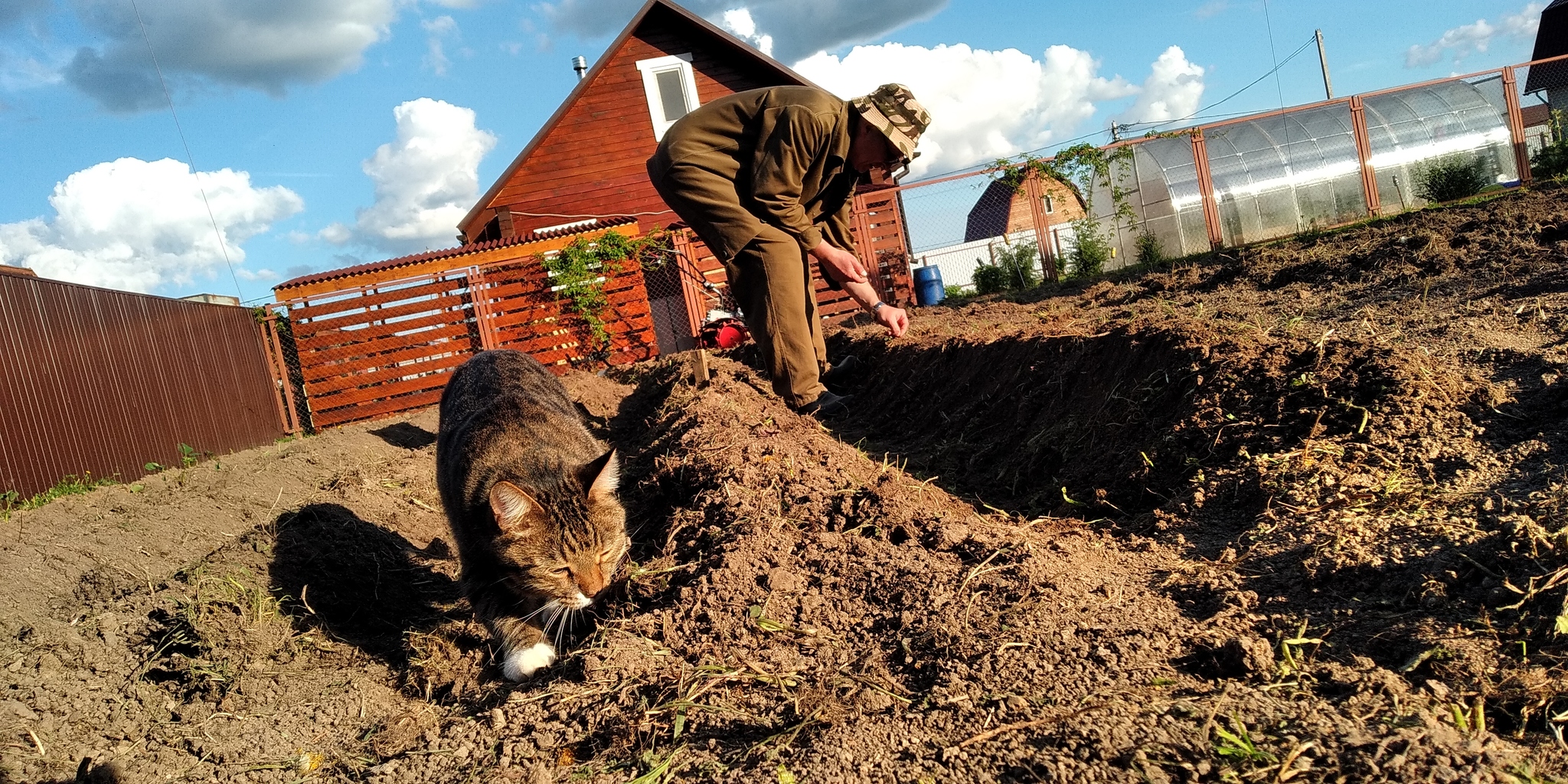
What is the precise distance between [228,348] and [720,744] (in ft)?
40.8

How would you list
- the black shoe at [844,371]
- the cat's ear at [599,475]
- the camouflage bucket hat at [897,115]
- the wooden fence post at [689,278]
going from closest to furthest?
1. the cat's ear at [599,475]
2. the camouflage bucket hat at [897,115]
3. the black shoe at [844,371]
4. the wooden fence post at [689,278]

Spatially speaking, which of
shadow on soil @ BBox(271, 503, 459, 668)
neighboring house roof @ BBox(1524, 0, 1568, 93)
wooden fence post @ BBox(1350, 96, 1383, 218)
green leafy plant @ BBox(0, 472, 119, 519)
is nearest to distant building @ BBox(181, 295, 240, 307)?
green leafy plant @ BBox(0, 472, 119, 519)

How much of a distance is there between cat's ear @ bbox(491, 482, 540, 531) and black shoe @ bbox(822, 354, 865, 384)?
5.10m

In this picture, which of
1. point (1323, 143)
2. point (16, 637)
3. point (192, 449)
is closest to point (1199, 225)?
point (1323, 143)

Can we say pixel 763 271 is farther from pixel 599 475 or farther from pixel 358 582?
pixel 358 582

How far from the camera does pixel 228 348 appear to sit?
11883mm

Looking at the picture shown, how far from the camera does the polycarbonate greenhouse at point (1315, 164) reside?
15977mm

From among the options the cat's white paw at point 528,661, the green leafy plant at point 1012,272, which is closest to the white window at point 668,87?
the green leafy plant at point 1012,272

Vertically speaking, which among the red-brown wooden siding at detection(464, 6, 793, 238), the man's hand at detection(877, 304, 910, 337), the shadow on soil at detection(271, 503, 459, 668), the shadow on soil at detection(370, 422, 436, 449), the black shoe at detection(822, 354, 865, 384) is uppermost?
the red-brown wooden siding at detection(464, 6, 793, 238)

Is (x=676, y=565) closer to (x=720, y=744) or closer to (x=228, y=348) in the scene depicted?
(x=720, y=744)

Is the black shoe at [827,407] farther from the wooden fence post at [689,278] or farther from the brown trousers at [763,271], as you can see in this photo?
the wooden fence post at [689,278]

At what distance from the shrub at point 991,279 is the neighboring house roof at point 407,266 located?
267 inches

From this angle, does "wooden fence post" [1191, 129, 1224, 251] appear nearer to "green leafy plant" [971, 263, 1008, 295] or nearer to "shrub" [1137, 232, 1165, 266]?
"shrub" [1137, 232, 1165, 266]

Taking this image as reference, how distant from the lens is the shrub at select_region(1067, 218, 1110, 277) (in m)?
14.8
